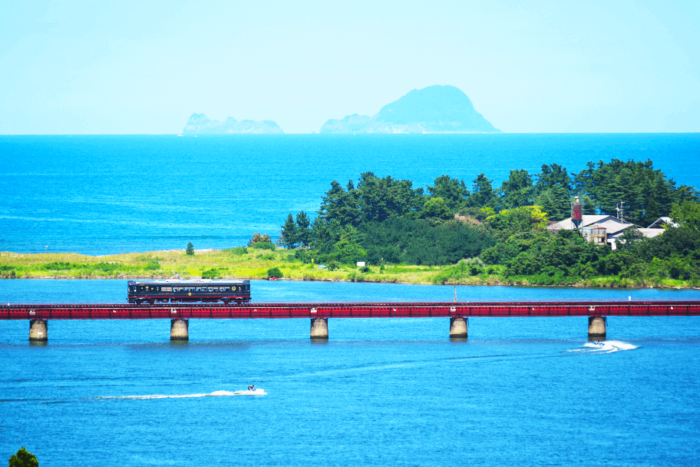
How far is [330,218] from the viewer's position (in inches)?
6639

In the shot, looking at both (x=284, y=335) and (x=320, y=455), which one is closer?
(x=320, y=455)

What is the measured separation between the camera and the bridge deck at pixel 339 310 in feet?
308

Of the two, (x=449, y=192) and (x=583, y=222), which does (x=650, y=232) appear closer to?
(x=583, y=222)

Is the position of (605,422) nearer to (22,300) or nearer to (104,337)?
(104,337)

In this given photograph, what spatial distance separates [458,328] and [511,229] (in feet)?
176

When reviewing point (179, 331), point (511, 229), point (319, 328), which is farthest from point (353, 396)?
point (511, 229)

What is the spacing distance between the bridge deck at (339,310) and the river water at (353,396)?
307 centimetres

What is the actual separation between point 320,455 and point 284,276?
236 ft

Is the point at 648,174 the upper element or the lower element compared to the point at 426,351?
upper

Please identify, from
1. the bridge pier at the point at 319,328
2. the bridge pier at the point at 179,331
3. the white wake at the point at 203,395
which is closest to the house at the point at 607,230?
the bridge pier at the point at 319,328

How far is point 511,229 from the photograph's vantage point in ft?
493

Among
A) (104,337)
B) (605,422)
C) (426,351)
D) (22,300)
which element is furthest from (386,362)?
(22,300)

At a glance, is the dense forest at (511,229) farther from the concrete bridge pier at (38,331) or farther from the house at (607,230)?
the concrete bridge pier at (38,331)

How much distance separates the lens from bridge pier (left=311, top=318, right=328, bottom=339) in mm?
97938
